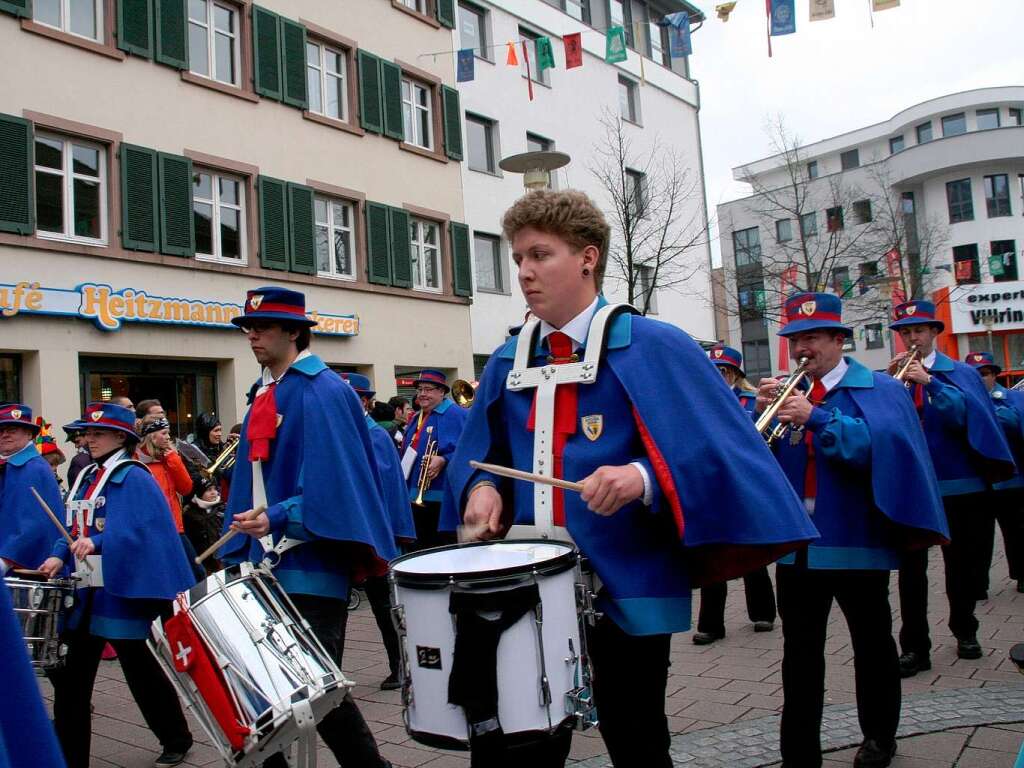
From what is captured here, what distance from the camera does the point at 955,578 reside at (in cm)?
611

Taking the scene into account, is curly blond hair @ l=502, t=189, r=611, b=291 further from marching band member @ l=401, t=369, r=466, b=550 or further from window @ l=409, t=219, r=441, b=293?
window @ l=409, t=219, r=441, b=293

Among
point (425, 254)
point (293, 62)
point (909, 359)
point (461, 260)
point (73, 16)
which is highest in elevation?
point (293, 62)

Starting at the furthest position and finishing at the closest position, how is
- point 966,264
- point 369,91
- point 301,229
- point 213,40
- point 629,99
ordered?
point 966,264
point 629,99
point 369,91
point 301,229
point 213,40

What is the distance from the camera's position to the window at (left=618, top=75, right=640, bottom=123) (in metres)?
28.9

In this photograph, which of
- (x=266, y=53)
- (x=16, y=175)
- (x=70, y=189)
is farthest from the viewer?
(x=266, y=53)

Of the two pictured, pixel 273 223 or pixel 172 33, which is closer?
pixel 172 33

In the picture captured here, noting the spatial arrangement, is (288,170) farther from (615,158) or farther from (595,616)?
(595,616)

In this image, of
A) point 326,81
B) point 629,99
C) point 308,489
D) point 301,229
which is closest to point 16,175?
point 301,229

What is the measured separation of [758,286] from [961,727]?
89.8ft

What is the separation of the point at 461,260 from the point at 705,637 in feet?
51.6

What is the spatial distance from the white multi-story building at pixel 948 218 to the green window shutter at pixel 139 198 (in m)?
26.6

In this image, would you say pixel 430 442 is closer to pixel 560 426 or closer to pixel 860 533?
pixel 860 533

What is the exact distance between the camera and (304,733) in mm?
2965

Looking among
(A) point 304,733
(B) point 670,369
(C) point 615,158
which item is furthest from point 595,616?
(C) point 615,158
